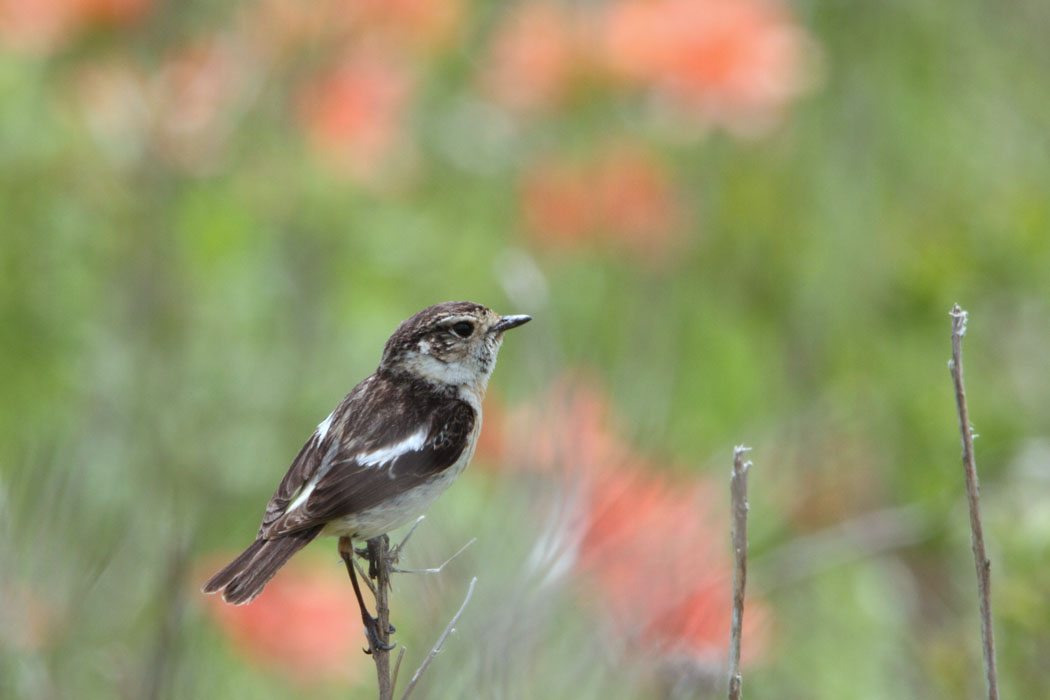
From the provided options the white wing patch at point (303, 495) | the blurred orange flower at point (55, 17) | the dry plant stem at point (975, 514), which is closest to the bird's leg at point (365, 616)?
the white wing patch at point (303, 495)

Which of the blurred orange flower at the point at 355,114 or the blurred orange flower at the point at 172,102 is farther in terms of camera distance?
the blurred orange flower at the point at 355,114

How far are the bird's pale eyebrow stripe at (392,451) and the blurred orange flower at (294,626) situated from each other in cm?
118

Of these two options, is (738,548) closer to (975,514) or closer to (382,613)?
(975,514)

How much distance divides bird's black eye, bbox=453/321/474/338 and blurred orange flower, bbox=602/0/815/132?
211 cm

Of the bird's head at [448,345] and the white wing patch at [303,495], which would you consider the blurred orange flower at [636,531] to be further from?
the white wing patch at [303,495]

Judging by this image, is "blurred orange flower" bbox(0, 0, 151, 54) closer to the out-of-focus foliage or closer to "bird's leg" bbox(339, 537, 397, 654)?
the out-of-focus foliage

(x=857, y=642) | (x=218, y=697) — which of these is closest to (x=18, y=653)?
Answer: (x=218, y=697)

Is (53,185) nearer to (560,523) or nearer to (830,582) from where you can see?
(830,582)

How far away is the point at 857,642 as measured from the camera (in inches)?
180

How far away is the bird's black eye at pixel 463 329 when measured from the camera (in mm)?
3051

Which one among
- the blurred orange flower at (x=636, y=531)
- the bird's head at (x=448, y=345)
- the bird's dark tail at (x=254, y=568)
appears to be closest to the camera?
the bird's dark tail at (x=254, y=568)

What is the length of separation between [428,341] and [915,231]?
3.12m

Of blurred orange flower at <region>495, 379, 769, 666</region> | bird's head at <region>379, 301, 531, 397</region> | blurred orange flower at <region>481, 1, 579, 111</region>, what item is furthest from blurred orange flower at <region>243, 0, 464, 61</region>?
bird's head at <region>379, 301, 531, 397</region>

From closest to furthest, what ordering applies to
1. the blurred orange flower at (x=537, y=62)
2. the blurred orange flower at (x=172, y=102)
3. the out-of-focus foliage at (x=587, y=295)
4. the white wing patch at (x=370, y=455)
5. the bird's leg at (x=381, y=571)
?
1. the bird's leg at (x=381, y=571)
2. the white wing patch at (x=370, y=455)
3. the out-of-focus foliage at (x=587, y=295)
4. the blurred orange flower at (x=172, y=102)
5. the blurred orange flower at (x=537, y=62)
